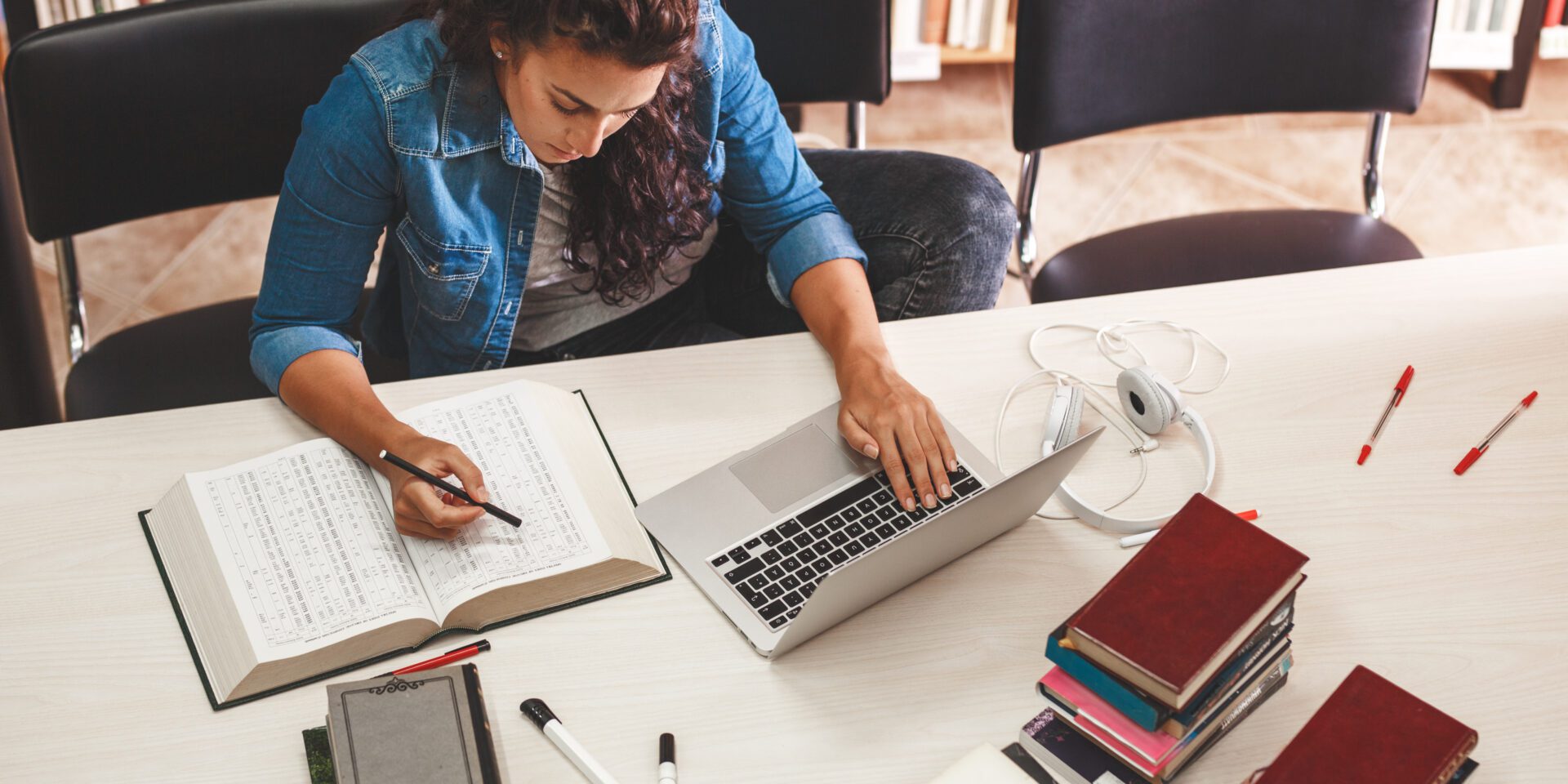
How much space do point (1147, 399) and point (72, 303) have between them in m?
1.38

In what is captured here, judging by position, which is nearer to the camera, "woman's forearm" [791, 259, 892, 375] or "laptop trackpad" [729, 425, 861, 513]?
"laptop trackpad" [729, 425, 861, 513]

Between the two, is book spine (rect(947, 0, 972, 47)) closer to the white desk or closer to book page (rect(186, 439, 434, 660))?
the white desk

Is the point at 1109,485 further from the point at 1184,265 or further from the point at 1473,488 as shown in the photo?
the point at 1184,265

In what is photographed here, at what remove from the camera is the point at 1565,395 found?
119cm

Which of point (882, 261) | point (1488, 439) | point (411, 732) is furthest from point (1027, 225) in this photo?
point (411, 732)

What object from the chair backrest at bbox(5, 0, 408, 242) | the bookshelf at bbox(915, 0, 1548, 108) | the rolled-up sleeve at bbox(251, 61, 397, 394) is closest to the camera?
the rolled-up sleeve at bbox(251, 61, 397, 394)

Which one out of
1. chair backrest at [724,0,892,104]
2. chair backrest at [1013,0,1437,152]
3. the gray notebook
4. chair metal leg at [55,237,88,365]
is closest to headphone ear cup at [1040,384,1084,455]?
the gray notebook

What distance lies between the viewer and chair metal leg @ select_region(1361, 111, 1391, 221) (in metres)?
1.87

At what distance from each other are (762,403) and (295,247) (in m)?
0.47

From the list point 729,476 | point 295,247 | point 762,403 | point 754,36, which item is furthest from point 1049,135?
point 295,247

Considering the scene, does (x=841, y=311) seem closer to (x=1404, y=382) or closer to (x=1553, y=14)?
(x=1404, y=382)

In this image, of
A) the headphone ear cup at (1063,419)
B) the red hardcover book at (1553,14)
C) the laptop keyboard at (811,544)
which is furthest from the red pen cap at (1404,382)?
the red hardcover book at (1553,14)

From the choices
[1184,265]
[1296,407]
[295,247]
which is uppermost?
[295,247]

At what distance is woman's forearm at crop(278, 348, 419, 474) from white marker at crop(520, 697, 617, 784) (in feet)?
0.86
